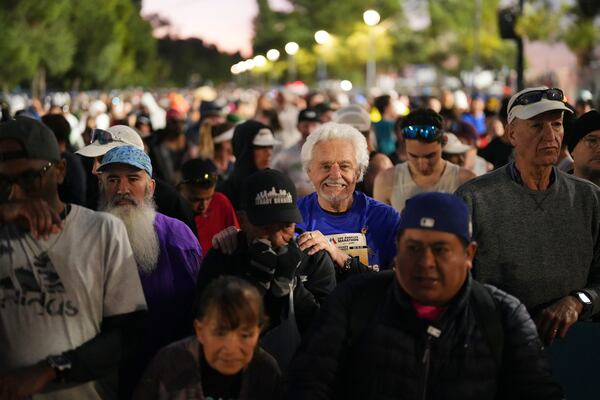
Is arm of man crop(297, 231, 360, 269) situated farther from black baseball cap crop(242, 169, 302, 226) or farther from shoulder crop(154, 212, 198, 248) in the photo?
shoulder crop(154, 212, 198, 248)

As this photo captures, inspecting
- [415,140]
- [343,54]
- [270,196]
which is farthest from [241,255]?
[343,54]

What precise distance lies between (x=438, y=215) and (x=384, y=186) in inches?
155

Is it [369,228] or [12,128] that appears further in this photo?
[369,228]

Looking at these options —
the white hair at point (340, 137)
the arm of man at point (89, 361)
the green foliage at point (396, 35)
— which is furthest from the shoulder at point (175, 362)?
the green foliage at point (396, 35)

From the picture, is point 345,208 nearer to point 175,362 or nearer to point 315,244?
point 315,244

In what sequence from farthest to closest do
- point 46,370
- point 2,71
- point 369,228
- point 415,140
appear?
point 2,71 < point 415,140 < point 369,228 < point 46,370

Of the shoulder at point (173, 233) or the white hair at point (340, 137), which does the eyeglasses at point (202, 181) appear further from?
the shoulder at point (173, 233)

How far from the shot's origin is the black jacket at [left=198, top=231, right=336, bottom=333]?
4504mm

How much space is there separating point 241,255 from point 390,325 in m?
1.00

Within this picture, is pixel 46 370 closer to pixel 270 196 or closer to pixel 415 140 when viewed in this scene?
pixel 270 196

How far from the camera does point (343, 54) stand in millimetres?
102938

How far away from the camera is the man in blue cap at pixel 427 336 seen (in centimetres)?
371

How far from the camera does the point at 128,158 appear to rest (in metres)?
5.27

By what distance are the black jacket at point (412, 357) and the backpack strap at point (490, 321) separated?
0.07 ft
